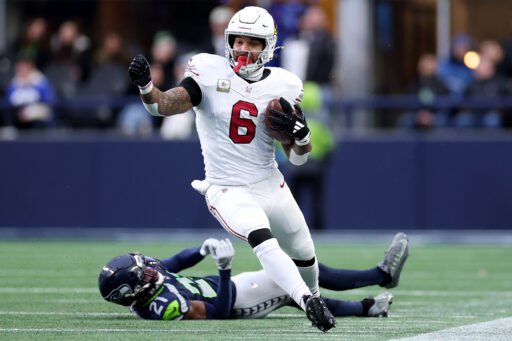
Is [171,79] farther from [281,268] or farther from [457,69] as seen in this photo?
[281,268]

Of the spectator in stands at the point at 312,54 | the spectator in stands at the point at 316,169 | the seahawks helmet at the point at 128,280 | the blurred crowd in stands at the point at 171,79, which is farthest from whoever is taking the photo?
the blurred crowd in stands at the point at 171,79

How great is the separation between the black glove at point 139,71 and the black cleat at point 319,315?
1.48 metres

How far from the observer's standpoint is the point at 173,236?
50.5 ft

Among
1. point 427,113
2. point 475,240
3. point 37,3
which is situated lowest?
point 475,240

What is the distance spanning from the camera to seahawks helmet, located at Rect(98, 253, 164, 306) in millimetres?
7293

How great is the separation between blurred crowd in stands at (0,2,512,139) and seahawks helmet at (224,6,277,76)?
21.9ft

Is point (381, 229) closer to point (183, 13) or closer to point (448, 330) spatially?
point (183, 13)

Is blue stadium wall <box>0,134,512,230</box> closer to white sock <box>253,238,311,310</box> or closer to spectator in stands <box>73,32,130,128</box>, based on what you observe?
spectator in stands <box>73,32,130,128</box>

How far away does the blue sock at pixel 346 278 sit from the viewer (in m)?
7.93

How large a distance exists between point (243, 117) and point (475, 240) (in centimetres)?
808

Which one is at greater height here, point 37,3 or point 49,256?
point 37,3

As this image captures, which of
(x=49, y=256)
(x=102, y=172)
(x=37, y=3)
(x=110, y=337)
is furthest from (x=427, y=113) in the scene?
(x=110, y=337)

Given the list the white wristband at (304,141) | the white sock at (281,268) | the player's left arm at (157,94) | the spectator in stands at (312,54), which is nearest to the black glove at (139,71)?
the player's left arm at (157,94)

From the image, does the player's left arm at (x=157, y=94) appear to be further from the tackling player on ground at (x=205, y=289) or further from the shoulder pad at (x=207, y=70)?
the tackling player on ground at (x=205, y=289)
